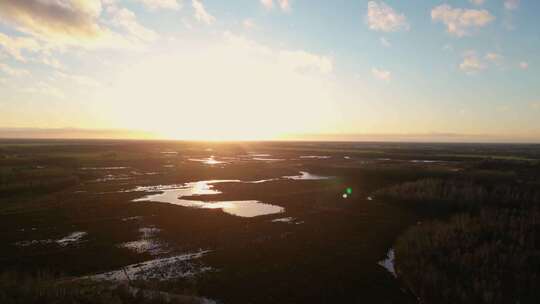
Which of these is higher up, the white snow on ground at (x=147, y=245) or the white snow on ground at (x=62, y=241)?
the white snow on ground at (x=62, y=241)

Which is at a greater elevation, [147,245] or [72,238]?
[72,238]

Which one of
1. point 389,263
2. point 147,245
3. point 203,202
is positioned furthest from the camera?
point 203,202

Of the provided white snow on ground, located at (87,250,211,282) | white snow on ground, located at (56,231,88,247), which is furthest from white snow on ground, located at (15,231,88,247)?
white snow on ground, located at (87,250,211,282)

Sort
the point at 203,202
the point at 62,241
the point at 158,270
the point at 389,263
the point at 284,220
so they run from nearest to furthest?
the point at 158,270
the point at 389,263
the point at 62,241
the point at 284,220
the point at 203,202

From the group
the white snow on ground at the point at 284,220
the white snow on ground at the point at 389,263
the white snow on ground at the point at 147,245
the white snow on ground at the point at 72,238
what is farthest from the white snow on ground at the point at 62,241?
the white snow on ground at the point at 389,263

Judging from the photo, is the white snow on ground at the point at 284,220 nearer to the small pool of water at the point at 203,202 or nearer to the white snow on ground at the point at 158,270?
the small pool of water at the point at 203,202

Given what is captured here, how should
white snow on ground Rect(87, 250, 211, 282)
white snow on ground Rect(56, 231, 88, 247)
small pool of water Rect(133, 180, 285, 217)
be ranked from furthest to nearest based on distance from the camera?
1. small pool of water Rect(133, 180, 285, 217)
2. white snow on ground Rect(56, 231, 88, 247)
3. white snow on ground Rect(87, 250, 211, 282)

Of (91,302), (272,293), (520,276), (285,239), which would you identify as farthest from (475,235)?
(91,302)

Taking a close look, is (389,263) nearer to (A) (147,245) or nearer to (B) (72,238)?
(A) (147,245)

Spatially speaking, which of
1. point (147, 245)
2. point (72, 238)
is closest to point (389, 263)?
point (147, 245)

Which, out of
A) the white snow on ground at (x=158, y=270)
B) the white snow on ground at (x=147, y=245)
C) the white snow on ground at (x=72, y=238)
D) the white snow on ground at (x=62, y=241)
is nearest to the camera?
the white snow on ground at (x=158, y=270)

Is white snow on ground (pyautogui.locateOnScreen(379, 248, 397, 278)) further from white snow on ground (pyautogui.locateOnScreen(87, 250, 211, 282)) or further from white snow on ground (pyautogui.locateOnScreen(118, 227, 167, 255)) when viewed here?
white snow on ground (pyautogui.locateOnScreen(118, 227, 167, 255))

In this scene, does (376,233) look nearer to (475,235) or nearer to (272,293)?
(475,235)
